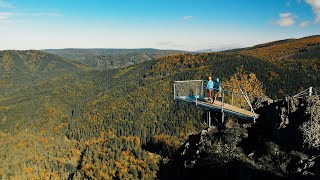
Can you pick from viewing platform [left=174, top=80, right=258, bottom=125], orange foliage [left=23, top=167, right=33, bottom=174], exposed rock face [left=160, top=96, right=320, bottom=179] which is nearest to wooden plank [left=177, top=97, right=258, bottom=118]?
viewing platform [left=174, top=80, right=258, bottom=125]

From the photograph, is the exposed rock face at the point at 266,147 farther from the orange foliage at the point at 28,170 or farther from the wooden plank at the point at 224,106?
the orange foliage at the point at 28,170

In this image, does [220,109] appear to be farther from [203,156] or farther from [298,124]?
[298,124]

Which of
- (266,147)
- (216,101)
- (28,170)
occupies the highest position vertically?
(216,101)

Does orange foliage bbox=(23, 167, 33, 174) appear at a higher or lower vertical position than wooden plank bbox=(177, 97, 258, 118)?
lower

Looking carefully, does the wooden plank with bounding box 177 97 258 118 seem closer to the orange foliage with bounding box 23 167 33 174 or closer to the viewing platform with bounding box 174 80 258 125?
the viewing platform with bounding box 174 80 258 125

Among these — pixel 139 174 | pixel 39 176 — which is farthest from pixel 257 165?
pixel 39 176

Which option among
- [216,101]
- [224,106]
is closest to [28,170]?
[216,101]

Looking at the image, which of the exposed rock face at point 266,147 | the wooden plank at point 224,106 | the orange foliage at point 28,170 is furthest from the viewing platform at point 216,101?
the orange foliage at point 28,170

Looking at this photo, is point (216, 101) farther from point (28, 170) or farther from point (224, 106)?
point (28, 170)
